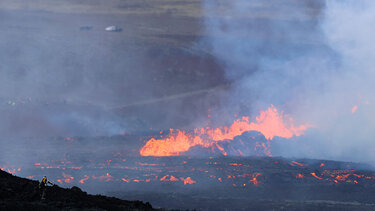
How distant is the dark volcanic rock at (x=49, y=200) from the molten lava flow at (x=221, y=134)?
2757 cm

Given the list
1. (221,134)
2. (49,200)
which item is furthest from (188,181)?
(221,134)

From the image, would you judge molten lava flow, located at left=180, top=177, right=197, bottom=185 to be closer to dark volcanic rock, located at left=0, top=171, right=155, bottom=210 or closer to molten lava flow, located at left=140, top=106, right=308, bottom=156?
molten lava flow, located at left=140, top=106, right=308, bottom=156

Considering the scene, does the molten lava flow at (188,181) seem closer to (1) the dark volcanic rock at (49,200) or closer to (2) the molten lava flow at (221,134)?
(2) the molten lava flow at (221,134)

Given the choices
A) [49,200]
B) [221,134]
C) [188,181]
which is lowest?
[49,200]

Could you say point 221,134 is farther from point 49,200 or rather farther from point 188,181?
point 49,200

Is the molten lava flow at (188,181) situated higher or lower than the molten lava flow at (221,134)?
lower

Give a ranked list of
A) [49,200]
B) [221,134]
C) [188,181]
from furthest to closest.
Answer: [221,134]
[188,181]
[49,200]

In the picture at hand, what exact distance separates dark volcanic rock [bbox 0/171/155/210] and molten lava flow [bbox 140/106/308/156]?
27.6 m

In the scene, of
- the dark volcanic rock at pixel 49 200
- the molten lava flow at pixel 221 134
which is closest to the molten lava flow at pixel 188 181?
the molten lava flow at pixel 221 134

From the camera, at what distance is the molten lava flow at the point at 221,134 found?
54884mm

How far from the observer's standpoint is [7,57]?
11219 centimetres

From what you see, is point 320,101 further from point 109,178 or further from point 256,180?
point 109,178

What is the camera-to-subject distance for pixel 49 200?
23484 mm

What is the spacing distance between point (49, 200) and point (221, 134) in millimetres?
40728
